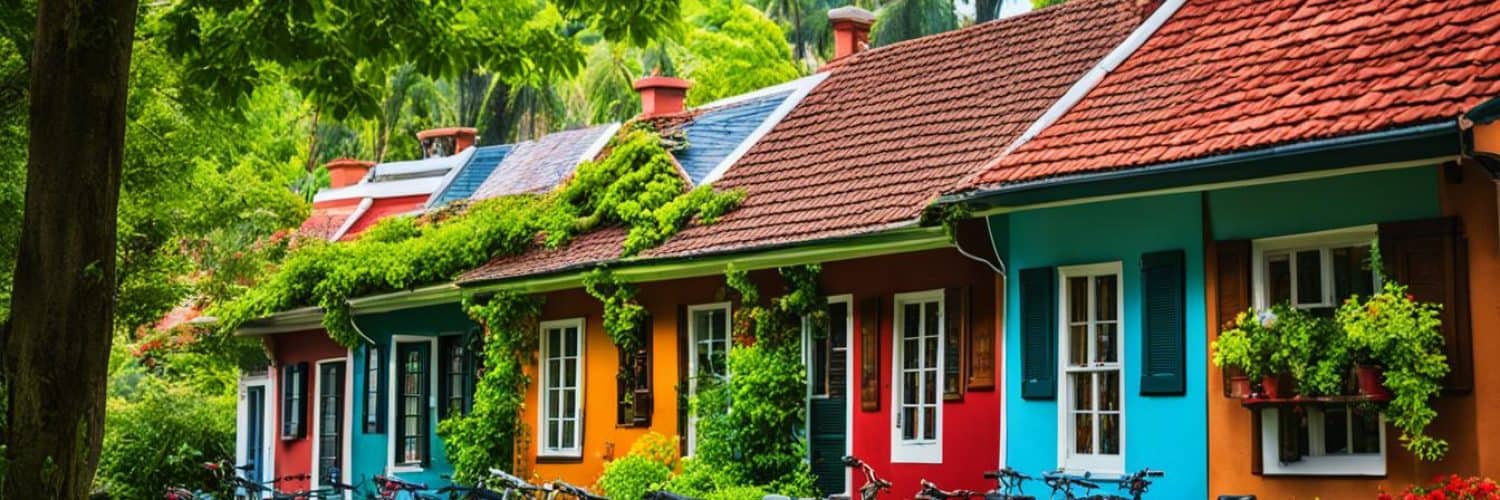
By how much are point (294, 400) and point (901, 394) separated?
1482cm

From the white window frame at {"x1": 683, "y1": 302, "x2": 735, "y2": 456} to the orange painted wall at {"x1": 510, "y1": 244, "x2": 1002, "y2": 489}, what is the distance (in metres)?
0.10

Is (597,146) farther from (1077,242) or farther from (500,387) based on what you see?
(1077,242)

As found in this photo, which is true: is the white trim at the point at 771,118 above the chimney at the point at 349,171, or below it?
below

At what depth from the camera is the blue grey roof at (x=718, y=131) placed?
24.6 meters

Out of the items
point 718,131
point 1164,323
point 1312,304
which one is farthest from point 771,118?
point 1312,304

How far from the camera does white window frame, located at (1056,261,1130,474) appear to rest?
17.2m

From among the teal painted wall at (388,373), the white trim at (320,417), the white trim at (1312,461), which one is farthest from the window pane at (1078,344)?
the white trim at (320,417)

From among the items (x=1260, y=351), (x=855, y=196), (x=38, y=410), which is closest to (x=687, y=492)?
(x=855, y=196)

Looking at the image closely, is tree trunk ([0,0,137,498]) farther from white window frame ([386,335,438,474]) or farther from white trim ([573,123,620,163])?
white trim ([573,123,620,163])

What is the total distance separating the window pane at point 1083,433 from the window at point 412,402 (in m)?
12.6

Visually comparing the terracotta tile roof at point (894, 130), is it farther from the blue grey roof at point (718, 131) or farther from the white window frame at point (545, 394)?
the white window frame at point (545, 394)

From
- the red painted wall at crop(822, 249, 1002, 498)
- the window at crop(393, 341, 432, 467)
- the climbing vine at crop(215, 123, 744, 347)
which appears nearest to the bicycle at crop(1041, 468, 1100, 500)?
the red painted wall at crop(822, 249, 1002, 498)

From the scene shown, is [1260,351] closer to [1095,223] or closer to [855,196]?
[1095,223]

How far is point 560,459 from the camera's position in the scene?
992 inches
